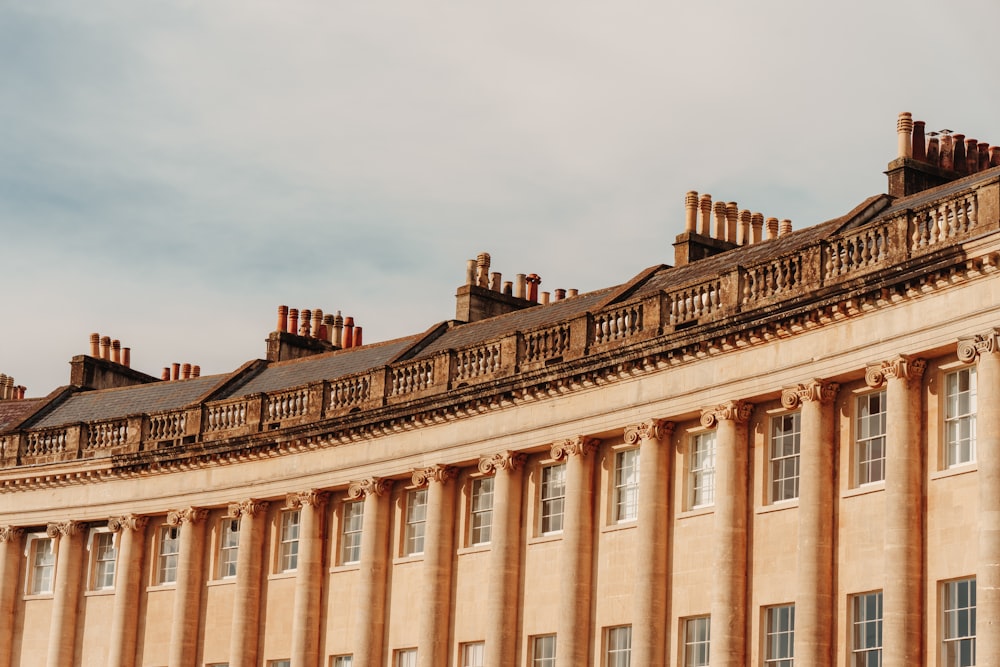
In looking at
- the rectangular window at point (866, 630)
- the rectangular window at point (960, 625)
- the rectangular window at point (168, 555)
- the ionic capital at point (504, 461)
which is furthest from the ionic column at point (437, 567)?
the rectangular window at point (960, 625)

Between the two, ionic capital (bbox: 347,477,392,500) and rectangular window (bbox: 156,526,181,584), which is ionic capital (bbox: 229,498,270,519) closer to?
rectangular window (bbox: 156,526,181,584)

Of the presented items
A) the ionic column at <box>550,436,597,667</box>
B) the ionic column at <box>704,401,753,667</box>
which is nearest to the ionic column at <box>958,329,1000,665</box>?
the ionic column at <box>704,401,753,667</box>

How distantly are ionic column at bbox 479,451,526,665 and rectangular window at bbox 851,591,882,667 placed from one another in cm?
961

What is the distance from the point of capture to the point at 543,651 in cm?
4512

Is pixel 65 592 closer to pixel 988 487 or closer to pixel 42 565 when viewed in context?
pixel 42 565

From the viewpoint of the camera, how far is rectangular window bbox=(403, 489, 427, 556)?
4897 cm

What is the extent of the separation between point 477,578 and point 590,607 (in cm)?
384

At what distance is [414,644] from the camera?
4812 cm

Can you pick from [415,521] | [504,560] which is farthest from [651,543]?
[415,521]

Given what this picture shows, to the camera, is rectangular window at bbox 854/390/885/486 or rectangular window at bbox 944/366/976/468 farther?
rectangular window at bbox 854/390/885/486

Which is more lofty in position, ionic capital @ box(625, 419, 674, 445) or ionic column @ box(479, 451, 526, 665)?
ionic capital @ box(625, 419, 674, 445)

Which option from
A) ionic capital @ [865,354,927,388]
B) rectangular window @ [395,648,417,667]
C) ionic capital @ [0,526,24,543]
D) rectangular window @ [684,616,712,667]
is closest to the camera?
ionic capital @ [865,354,927,388]

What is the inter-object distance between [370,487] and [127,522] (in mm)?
8791

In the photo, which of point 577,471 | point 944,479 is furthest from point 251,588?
point 944,479
